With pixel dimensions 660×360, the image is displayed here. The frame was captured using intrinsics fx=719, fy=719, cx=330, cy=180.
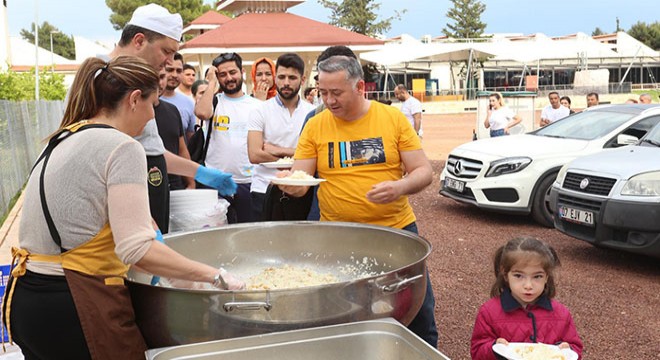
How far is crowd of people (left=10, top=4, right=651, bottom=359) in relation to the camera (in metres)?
2.30

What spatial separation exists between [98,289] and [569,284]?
5.39 metres

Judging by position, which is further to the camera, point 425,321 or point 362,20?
point 362,20

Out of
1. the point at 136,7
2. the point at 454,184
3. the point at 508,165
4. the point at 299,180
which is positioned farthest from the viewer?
the point at 136,7

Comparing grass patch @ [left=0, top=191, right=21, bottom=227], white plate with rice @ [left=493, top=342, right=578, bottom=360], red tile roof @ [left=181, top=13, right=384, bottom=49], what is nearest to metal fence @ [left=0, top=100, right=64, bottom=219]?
grass patch @ [left=0, top=191, right=21, bottom=227]

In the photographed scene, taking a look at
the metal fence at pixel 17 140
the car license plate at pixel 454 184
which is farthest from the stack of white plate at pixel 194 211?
the car license plate at pixel 454 184

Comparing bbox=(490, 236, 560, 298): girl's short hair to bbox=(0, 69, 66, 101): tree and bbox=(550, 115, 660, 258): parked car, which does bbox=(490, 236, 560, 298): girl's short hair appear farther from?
bbox=(0, 69, 66, 101): tree

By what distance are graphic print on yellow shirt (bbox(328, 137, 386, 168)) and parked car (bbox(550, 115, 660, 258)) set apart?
3971mm

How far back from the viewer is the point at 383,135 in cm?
363

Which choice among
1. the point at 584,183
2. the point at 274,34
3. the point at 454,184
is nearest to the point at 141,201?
the point at 584,183

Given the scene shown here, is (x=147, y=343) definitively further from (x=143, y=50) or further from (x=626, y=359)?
(x=626, y=359)

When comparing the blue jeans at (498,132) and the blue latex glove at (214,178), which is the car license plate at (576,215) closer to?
the blue latex glove at (214,178)

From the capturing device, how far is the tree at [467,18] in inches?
2859

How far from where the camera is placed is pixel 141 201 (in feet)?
7.50

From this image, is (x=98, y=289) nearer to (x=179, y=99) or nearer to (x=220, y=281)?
(x=220, y=281)
